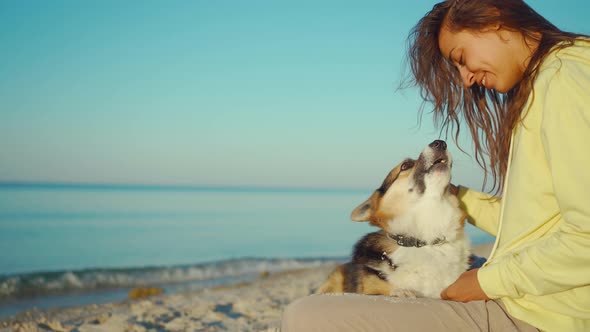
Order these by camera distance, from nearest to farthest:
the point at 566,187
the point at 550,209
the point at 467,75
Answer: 1. the point at 566,187
2. the point at 550,209
3. the point at 467,75

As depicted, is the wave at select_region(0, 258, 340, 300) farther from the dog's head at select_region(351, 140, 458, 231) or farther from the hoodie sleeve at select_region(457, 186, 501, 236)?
the hoodie sleeve at select_region(457, 186, 501, 236)

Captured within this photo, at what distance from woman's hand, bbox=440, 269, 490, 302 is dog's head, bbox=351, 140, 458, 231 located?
133 cm

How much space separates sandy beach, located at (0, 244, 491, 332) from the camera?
4992mm

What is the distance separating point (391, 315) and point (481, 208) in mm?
1401

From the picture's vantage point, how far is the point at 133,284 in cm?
848

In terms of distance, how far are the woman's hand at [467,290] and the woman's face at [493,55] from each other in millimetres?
872

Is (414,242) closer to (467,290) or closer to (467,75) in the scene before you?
(467,290)

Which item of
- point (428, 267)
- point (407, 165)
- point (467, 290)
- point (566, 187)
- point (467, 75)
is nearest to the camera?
point (566, 187)

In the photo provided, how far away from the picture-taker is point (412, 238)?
3346 millimetres

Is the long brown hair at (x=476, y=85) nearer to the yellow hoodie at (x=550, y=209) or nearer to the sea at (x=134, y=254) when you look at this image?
the yellow hoodie at (x=550, y=209)

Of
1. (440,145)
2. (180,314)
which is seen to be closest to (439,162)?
(440,145)

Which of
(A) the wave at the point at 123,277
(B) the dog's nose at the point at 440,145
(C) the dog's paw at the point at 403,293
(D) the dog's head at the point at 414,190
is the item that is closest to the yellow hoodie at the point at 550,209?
(C) the dog's paw at the point at 403,293

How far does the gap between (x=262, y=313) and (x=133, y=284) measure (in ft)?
12.0

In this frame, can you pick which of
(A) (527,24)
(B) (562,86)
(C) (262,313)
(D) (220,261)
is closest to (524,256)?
(B) (562,86)
